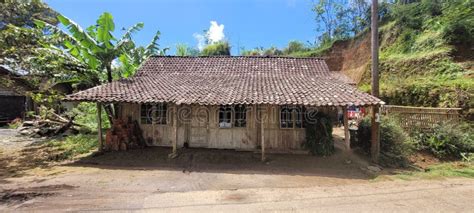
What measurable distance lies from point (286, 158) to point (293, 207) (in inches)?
195

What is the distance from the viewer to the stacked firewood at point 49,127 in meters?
16.4

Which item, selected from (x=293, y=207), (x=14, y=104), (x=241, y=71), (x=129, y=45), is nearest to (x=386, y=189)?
(x=293, y=207)

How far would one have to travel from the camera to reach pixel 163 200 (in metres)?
6.93

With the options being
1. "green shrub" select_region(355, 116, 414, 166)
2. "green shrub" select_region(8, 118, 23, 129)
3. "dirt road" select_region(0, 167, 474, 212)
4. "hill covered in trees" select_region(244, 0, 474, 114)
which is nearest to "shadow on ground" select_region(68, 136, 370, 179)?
"dirt road" select_region(0, 167, 474, 212)

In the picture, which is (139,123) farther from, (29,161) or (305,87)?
(305,87)

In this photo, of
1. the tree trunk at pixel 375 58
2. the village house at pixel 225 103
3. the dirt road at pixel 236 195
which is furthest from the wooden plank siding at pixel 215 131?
the dirt road at pixel 236 195

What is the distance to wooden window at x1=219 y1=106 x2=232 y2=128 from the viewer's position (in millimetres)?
12539

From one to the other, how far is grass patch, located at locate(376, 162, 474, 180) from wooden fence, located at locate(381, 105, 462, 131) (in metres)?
2.29

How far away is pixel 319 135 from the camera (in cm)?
1173

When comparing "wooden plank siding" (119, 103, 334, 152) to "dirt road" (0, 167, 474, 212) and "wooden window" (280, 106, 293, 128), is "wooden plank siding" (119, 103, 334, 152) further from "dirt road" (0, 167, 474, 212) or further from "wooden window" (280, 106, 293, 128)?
"dirt road" (0, 167, 474, 212)

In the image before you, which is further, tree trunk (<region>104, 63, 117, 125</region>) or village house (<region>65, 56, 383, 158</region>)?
tree trunk (<region>104, 63, 117, 125</region>)

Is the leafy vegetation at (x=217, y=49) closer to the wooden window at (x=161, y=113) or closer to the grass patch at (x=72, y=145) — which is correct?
the grass patch at (x=72, y=145)

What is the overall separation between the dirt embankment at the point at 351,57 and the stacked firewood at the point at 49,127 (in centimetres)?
2205

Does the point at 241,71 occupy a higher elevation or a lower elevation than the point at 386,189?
higher
